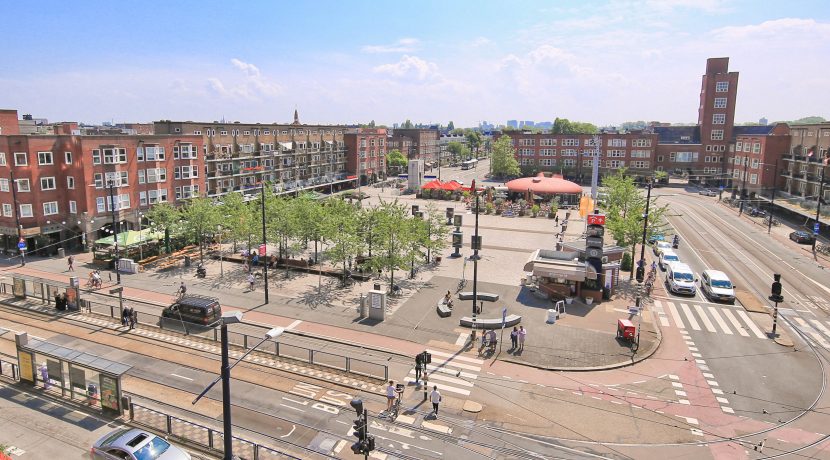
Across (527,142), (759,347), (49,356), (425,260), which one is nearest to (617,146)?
(527,142)

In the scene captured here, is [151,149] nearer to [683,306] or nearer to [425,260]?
[425,260]

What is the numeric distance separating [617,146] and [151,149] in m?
94.1

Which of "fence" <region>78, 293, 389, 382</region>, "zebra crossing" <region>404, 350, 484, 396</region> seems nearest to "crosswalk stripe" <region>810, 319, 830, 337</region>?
"zebra crossing" <region>404, 350, 484, 396</region>

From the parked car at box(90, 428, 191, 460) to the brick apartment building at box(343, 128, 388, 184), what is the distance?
90.5m

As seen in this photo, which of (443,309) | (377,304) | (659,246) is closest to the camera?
(377,304)

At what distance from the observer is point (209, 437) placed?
1767 cm

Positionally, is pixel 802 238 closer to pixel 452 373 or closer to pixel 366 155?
pixel 452 373

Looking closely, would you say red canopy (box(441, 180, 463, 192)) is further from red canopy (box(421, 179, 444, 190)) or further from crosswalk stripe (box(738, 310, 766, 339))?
crosswalk stripe (box(738, 310, 766, 339))

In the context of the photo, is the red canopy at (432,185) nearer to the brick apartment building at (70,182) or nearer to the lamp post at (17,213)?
the brick apartment building at (70,182)

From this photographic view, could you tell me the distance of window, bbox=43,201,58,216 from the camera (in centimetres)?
4747

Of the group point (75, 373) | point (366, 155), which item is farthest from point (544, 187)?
point (75, 373)

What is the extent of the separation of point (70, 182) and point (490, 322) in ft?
142

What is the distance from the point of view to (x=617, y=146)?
370ft

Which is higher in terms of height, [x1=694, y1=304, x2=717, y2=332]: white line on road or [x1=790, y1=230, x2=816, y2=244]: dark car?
[x1=790, y1=230, x2=816, y2=244]: dark car
